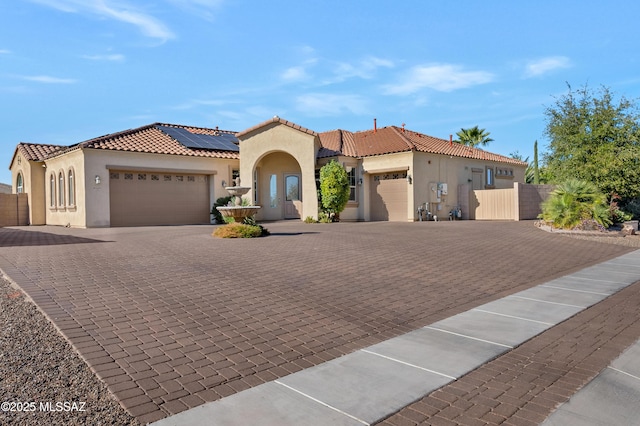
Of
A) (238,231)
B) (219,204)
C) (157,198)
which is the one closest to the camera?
(238,231)

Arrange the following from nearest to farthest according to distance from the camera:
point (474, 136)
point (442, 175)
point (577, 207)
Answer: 1. point (577, 207)
2. point (442, 175)
3. point (474, 136)

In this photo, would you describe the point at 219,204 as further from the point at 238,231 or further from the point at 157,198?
the point at 238,231

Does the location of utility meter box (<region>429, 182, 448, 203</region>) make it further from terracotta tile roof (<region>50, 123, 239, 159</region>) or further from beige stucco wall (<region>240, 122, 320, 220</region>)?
terracotta tile roof (<region>50, 123, 239, 159</region>)

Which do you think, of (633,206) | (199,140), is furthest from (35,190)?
(633,206)

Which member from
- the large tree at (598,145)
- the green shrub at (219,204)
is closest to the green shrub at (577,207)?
the large tree at (598,145)

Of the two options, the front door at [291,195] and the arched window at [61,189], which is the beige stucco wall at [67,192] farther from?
the front door at [291,195]

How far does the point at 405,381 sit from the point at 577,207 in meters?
16.2

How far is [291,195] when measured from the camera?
26.0m

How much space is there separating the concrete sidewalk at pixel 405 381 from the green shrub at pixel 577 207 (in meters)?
12.5

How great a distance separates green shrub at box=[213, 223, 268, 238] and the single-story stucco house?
27.1ft

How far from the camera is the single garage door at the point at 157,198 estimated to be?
21953mm

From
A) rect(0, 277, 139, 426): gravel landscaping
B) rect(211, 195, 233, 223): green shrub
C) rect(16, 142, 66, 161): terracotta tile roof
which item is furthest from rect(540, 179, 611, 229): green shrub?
rect(16, 142, 66, 161): terracotta tile roof

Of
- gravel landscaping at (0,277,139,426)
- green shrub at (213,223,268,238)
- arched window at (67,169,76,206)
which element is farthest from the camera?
arched window at (67,169,76,206)

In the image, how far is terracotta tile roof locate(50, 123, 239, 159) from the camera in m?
21.5
